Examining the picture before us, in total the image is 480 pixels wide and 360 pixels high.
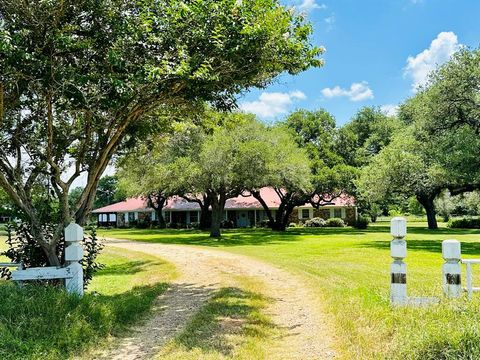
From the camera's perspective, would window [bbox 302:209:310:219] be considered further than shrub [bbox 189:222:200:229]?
Yes

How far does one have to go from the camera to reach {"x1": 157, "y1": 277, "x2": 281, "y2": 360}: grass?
20.6 ft

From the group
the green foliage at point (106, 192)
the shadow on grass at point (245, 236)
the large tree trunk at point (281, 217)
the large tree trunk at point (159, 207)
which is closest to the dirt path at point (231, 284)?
the shadow on grass at point (245, 236)

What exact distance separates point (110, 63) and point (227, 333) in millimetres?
5078

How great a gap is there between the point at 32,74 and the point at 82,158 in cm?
260

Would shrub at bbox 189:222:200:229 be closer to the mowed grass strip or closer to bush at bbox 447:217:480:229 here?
bush at bbox 447:217:480:229

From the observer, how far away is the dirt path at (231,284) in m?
6.52

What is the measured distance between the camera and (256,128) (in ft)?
99.1

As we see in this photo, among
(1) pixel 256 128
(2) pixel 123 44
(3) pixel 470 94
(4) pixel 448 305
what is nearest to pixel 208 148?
(1) pixel 256 128

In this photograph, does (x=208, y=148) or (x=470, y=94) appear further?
(x=208, y=148)

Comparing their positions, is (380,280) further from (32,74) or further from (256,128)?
(256,128)

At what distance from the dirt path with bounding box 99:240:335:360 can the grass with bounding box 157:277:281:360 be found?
204 millimetres

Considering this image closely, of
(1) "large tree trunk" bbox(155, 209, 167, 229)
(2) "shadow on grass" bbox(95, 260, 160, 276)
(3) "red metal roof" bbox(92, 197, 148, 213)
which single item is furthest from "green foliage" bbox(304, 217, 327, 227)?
(2) "shadow on grass" bbox(95, 260, 160, 276)

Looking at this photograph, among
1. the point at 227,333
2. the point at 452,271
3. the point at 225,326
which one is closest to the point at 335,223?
the point at 452,271

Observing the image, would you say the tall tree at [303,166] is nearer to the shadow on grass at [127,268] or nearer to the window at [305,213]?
the window at [305,213]
